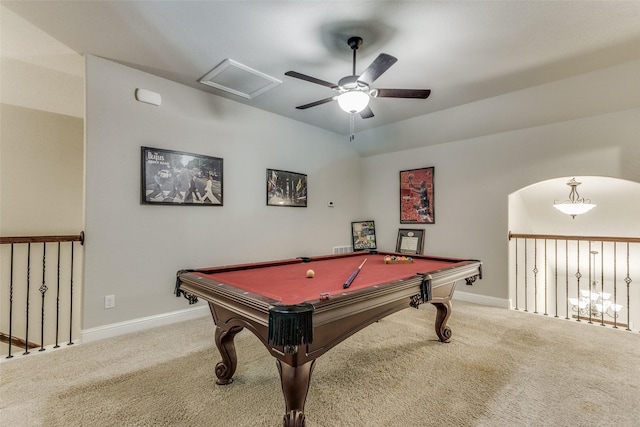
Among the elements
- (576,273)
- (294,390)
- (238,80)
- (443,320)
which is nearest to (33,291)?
(238,80)

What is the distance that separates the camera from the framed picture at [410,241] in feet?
15.0

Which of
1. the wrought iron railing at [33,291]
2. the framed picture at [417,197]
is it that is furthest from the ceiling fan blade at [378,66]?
the wrought iron railing at [33,291]

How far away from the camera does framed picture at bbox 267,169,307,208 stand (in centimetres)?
403

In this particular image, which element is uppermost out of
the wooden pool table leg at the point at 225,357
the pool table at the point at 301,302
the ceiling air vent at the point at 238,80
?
the ceiling air vent at the point at 238,80

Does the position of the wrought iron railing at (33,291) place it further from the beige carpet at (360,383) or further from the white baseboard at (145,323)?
the beige carpet at (360,383)

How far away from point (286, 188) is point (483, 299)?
3155 millimetres

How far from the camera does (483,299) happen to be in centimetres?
396

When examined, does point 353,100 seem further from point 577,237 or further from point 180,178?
point 577,237

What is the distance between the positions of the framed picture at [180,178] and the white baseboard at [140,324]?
47.1 inches

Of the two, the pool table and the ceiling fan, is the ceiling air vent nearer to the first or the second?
the ceiling fan

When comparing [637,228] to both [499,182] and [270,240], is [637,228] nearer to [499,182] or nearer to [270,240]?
[499,182]

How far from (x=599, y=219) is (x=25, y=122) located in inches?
312

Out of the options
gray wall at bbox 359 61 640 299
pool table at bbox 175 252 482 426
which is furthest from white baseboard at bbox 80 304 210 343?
gray wall at bbox 359 61 640 299

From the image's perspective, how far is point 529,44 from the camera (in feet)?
7.85
